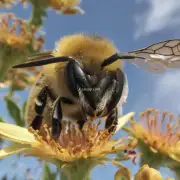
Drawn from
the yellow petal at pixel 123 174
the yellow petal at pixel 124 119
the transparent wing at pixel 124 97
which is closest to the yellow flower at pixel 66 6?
the yellow petal at pixel 124 119

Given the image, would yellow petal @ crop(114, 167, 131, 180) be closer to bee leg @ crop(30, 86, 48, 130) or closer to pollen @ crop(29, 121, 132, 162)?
pollen @ crop(29, 121, 132, 162)

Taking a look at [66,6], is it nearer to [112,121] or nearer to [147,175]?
[112,121]

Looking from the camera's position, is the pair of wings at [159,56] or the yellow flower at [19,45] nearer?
the pair of wings at [159,56]

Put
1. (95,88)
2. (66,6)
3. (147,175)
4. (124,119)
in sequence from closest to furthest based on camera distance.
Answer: (147,175), (95,88), (124,119), (66,6)

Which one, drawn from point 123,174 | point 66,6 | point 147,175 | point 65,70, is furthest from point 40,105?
point 66,6

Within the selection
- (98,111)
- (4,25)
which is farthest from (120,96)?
(4,25)

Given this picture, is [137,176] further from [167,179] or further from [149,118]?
A: [149,118]

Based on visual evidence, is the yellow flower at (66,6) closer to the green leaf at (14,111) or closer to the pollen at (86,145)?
the green leaf at (14,111)
